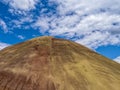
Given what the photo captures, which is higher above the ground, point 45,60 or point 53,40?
point 53,40

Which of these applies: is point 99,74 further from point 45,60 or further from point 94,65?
point 45,60

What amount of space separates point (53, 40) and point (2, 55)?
10.3 metres

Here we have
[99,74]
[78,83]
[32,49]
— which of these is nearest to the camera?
[78,83]

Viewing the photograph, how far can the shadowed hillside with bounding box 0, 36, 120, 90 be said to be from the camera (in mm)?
49875

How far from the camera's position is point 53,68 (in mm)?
52875

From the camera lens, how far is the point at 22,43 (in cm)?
6394

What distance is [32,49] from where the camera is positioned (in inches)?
2308

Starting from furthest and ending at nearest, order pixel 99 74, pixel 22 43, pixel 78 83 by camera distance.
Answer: pixel 22 43 < pixel 99 74 < pixel 78 83

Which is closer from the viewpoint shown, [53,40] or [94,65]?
[94,65]

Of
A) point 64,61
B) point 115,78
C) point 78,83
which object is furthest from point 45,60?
point 115,78

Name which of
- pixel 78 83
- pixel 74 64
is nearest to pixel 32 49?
pixel 74 64

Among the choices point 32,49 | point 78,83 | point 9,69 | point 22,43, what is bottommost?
point 78,83

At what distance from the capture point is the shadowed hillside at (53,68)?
49875 millimetres

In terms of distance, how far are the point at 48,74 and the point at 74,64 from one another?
6077 mm
